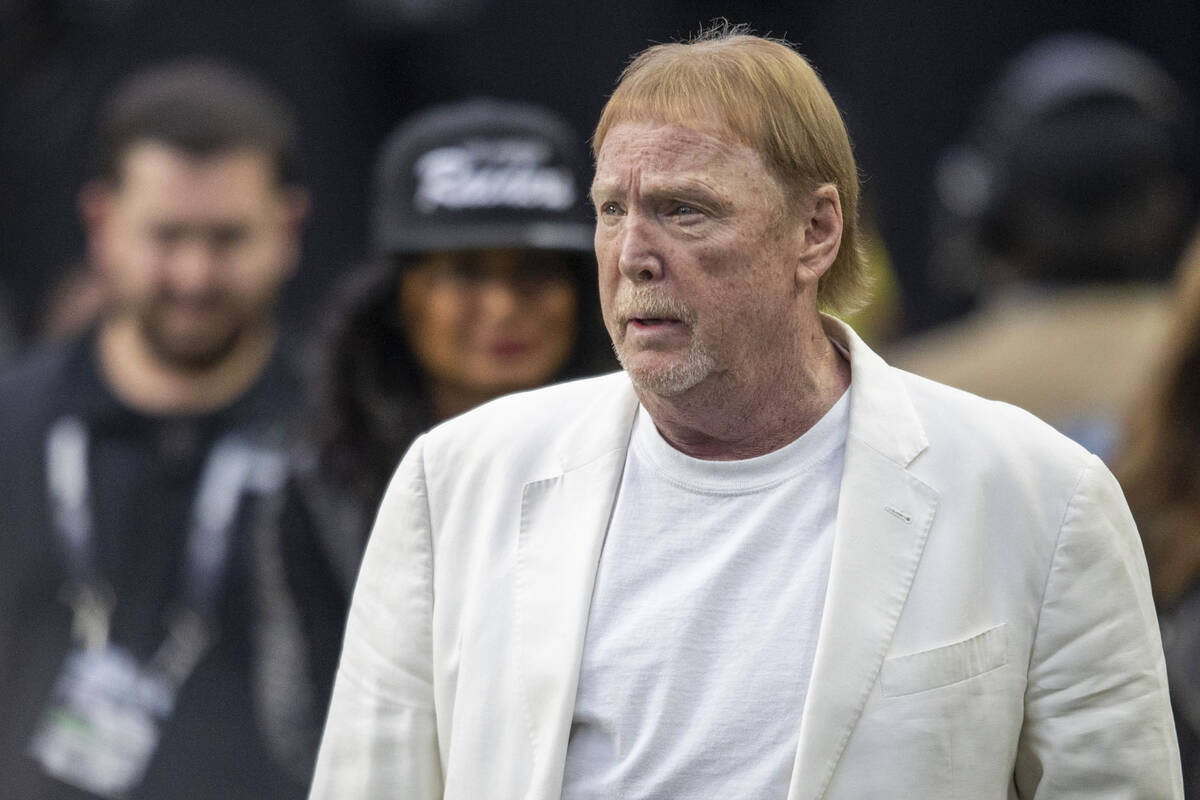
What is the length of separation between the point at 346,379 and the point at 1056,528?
2537 mm

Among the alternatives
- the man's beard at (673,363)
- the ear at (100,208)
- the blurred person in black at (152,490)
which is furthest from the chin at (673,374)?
the ear at (100,208)

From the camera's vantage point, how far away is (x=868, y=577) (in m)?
2.69

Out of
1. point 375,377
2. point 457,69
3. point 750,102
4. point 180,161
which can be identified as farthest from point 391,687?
A: point 457,69

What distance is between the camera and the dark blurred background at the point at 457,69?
32.3 feet

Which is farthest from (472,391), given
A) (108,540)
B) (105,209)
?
(105,209)

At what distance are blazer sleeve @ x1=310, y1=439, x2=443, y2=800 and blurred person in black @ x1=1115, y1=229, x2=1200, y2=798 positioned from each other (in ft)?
5.87

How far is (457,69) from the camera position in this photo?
10.3 metres

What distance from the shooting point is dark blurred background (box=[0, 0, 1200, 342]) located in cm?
986

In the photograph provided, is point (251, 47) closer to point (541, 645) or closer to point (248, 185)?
point (248, 185)

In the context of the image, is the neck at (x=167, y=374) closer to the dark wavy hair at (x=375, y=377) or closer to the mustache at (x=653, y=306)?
the dark wavy hair at (x=375, y=377)

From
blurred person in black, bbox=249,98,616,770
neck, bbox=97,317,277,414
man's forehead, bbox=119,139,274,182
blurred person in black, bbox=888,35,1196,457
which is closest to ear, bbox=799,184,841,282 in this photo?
blurred person in black, bbox=249,98,616,770

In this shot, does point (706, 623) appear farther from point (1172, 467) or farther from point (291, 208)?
point (291, 208)

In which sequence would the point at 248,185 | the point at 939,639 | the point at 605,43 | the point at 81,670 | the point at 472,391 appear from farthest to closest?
the point at 605,43, the point at 248,185, the point at 81,670, the point at 472,391, the point at 939,639

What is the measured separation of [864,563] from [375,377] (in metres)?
2.37
